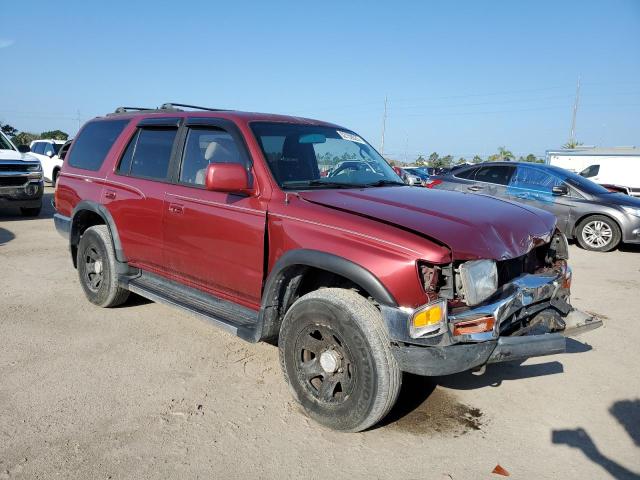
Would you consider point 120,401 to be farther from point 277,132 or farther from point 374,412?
point 277,132

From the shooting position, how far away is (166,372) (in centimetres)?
381

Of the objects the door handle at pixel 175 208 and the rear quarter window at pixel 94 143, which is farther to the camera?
the rear quarter window at pixel 94 143

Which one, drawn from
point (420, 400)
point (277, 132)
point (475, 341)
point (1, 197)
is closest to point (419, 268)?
point (475, 341)

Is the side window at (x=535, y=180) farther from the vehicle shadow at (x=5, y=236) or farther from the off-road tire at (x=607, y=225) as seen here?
the vehicle shadow at (x=5, y=236)

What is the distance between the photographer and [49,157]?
1645 cm

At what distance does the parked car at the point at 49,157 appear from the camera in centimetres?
1668

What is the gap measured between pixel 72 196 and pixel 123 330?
1691 mm

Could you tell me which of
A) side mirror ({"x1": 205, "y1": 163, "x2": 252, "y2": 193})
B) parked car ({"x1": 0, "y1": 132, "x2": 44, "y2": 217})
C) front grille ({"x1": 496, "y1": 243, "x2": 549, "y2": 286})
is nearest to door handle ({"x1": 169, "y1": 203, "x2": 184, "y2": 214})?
side mirror ({"x1": 205, "y1": 163, "x2": 252, "y2": 193})

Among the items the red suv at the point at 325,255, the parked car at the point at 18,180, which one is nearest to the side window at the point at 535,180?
the red suv at the point at 325,255

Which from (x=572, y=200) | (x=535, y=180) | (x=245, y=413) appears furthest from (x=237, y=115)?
(x=572, y=200)

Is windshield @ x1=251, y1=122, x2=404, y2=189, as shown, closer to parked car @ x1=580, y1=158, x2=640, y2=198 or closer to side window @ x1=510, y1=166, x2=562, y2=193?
side window @ x1=510, y1=166, x2=562, y2=193

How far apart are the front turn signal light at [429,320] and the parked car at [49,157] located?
16.3 meters

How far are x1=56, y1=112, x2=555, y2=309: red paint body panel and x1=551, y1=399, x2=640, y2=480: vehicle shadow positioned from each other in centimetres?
116

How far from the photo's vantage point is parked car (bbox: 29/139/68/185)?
1668cm
